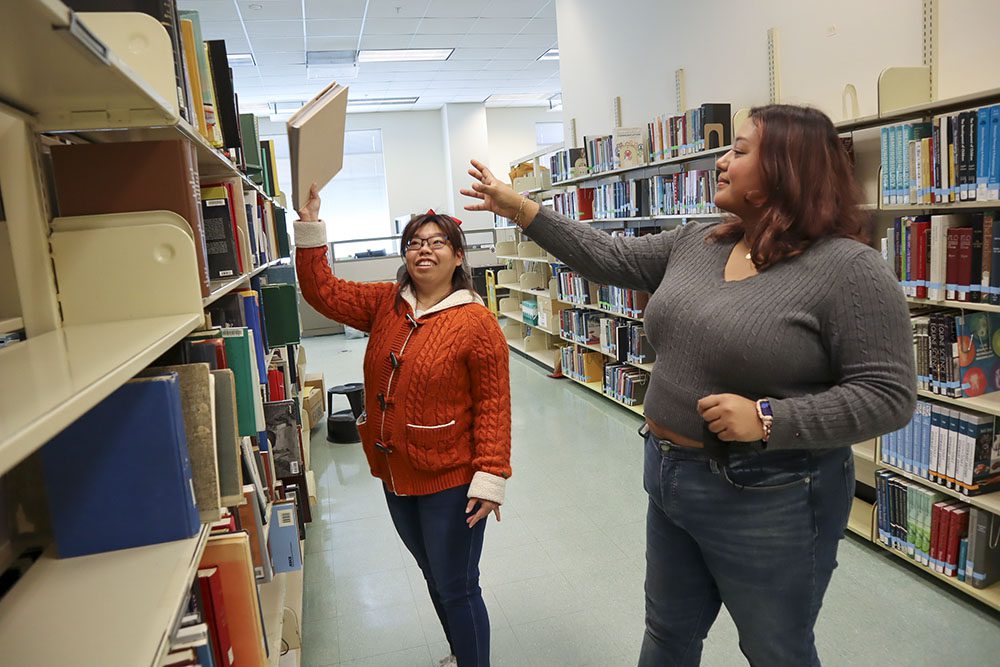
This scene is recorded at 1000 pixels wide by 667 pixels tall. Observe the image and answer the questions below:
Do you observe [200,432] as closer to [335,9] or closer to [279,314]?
[279,314]

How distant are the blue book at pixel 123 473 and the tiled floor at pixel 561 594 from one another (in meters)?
1.52

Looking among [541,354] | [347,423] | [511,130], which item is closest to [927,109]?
[347,423]

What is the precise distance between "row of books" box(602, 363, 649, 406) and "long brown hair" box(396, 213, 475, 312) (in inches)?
120

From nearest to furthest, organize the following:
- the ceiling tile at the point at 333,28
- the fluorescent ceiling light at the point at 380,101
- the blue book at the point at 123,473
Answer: the blue book at the point at 123,473
the ceiling tile at the point at 333,28
the fluorescent ceiling light at the point at 380,101

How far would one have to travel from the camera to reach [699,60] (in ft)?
13.9

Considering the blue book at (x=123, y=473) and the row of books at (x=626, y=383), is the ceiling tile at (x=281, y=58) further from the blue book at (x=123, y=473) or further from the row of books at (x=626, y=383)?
the blue book at (x=123, y=473)

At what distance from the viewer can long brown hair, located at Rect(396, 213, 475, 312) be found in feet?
6.04

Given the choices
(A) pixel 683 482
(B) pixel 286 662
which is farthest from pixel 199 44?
(B) pixel 286 662

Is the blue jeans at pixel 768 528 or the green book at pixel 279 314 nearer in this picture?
the blue jeans at pixel 768 528

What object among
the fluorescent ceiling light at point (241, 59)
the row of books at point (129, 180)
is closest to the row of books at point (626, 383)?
the row of books at point (129, 180)

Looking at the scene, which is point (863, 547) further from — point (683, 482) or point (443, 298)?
point (443, 298)

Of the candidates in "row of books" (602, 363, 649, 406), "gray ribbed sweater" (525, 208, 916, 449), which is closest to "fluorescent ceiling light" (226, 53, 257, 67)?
"row of books" (602, 363, 649, 406)

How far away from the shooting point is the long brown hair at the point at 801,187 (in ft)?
3.93

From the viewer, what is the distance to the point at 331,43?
7.40 meters
